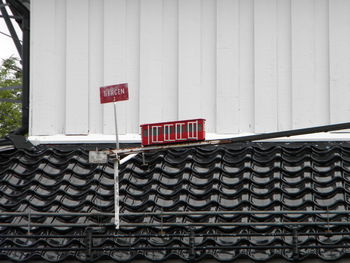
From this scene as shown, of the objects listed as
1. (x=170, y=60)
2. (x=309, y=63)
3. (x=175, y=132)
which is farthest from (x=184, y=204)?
(x=309, y=63)

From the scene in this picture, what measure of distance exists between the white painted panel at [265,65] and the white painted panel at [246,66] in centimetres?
11

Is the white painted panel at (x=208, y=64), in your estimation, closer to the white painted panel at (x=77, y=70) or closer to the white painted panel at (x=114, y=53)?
the white painted panel at (x=114, y=53)

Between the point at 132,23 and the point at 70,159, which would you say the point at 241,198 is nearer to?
the point at 70,159

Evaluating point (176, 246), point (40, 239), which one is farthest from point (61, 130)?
point (176, 246)

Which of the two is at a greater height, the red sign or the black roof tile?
the red sign

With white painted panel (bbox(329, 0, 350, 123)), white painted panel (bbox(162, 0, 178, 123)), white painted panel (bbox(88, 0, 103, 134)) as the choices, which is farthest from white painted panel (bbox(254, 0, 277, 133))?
white painted panel (bbox(88, 0, 103, 134))

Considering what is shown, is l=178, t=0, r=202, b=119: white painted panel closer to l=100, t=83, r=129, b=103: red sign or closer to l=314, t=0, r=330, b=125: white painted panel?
l=314, t=0, r=330, b=125: white painted panel

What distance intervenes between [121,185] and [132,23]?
468 cm

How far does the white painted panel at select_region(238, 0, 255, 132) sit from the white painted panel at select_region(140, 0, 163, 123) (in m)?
1.95

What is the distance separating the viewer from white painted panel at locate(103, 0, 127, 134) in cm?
1603

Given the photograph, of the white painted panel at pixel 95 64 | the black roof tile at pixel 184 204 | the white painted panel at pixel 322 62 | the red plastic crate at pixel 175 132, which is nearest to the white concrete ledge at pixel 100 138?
the white painted panel at pixel 95 64

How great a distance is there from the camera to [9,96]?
4425 cm

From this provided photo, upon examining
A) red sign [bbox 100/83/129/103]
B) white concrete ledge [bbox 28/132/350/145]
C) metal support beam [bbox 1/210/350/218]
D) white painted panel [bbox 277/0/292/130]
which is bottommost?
metal support beam [bbox 1/210/350/218]

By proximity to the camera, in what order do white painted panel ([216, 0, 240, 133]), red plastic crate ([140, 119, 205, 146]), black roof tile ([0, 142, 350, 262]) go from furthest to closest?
white painted panel ([216, 0, 240, 133])
black roof tile ([0, 142, 350, 262])
red plastic crate ([140, 119, 205, 146])
